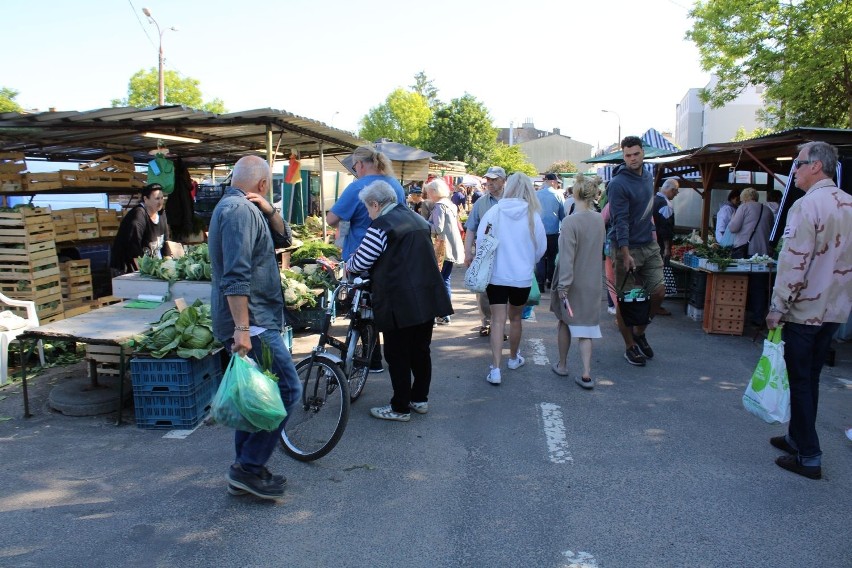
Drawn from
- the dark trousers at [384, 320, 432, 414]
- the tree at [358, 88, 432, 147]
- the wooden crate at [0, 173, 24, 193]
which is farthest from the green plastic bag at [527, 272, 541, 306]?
the tree at [358, 88, 432, 147]

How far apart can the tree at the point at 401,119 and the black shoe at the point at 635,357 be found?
161 ft

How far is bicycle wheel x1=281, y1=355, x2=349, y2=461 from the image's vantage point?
13.5ft

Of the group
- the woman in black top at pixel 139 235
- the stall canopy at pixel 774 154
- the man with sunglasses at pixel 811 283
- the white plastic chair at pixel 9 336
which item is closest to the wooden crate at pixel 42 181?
the woman in black top at pixel 139 235

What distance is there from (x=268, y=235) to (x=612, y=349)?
4.89m

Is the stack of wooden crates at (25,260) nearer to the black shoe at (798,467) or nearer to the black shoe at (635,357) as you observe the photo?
the black shoe at (635,357)

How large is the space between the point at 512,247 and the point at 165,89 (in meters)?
34.4

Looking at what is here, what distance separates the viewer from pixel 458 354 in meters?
6.93

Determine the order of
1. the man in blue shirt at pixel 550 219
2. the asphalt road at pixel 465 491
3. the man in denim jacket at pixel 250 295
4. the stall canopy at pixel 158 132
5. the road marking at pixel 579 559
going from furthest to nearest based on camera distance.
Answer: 1. the man in blue shirt at pixel 550 219
2. the stall canopy at pixel 158 132
3. the man in denim jacket at pixel 250 295
4. the asphalt road at pixel 465 491
5. the road marking at pixel 579 559

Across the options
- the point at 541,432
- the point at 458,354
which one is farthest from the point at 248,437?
the point at 458,354

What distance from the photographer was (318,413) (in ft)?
14.7

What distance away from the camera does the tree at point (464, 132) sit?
53.1 m

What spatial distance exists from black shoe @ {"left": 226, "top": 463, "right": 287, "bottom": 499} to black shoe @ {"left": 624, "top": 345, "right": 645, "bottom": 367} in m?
4.19

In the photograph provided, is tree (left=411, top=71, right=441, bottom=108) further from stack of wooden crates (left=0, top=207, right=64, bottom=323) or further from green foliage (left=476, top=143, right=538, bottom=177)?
stack of wooden crates (left=0, top=207, right=64, bottom=323)

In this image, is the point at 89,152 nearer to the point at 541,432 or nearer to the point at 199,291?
the point at 199,291
